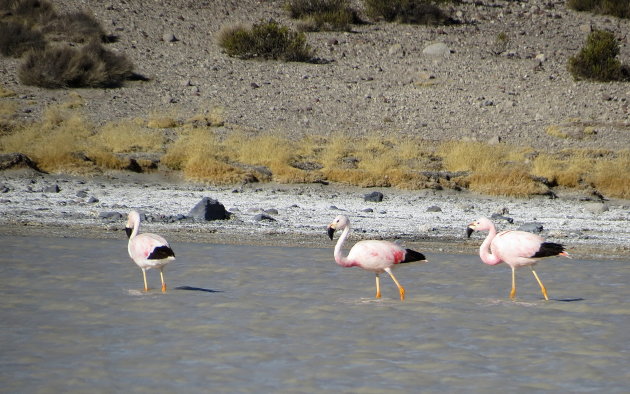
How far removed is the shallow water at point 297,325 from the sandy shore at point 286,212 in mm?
971

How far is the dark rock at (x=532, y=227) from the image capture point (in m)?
12.9

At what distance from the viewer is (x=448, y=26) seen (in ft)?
98.6

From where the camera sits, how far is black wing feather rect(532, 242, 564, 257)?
9164 mm

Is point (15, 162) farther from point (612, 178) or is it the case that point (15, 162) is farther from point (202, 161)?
point (612, 178)

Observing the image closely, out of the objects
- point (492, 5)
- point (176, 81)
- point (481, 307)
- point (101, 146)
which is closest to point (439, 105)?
point (176, 81)

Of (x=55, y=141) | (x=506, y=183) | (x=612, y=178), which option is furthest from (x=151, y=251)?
(x=612, y=178)

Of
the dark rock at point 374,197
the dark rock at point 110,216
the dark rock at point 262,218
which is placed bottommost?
the dark rock at point 262,218

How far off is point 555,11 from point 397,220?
20520mm

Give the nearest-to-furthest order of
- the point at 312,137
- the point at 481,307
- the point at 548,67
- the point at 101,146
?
the point at 481,307
the point at 101,146
the point at 312,137
the point at 548,67

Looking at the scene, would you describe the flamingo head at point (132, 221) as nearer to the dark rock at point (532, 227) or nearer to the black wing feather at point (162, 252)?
the black wing feather at point (162, 252)

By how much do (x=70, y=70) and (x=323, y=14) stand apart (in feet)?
30.6

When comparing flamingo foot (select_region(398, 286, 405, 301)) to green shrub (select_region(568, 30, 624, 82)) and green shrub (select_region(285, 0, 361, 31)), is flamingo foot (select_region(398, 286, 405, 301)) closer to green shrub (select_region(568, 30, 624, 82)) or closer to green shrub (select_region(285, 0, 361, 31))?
green shrub (select_region(568, 30, 624, 82))

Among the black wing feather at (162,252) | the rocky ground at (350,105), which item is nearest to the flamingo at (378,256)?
the black wing feather at (162,252)

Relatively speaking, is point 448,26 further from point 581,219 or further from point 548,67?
point 581,219
